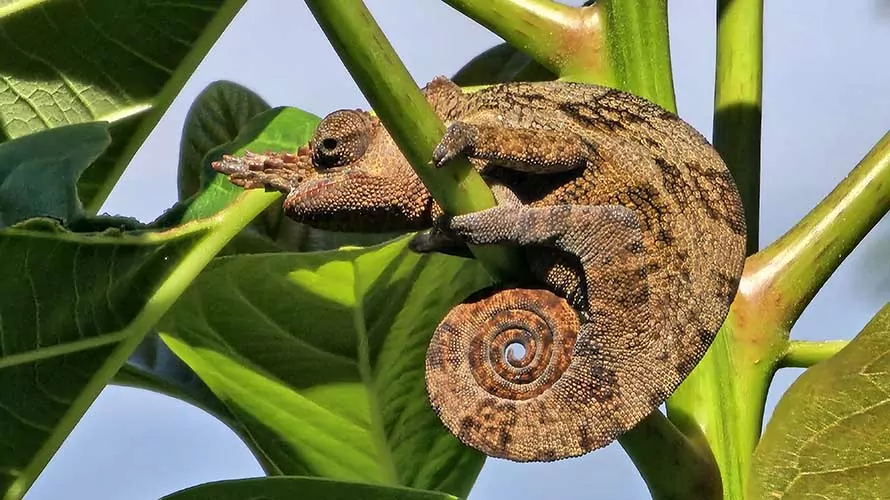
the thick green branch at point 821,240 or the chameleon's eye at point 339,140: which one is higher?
the chameleon's eye at point 339,140

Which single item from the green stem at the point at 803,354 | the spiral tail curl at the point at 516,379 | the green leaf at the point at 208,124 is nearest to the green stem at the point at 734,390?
the green stem at the point at 803,354

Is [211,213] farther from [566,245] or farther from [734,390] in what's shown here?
[734,390]

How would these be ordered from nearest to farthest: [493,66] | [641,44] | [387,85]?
1. [387,85]
2. [641,44]
3. [493,66]

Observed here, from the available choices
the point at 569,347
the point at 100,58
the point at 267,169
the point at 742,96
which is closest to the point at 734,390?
the point at 569,347

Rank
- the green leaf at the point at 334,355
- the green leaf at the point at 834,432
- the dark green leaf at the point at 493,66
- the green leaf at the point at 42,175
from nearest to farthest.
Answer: the green leaf at the point at 834,432
the green leaf at the point at 42,175
the green leaf at the point at 334,355
the dark green leaf at the point at 493,66

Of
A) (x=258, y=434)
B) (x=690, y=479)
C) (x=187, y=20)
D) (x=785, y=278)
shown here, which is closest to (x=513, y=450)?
(x=690, y=479)

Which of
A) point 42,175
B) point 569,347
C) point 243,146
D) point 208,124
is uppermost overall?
point 208,124

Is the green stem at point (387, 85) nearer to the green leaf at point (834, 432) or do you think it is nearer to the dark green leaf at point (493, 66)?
the green leaf at point (834, 432)
